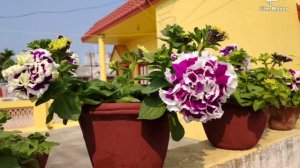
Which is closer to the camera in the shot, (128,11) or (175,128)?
(175,128)

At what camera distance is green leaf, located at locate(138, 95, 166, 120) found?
1.12 meters

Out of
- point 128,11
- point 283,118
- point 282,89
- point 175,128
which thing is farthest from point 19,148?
point 128,11

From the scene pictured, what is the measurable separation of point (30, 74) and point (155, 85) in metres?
0.45

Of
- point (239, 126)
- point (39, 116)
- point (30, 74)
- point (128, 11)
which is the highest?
point (128, 11)

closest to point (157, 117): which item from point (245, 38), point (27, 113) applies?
point (245, 38)

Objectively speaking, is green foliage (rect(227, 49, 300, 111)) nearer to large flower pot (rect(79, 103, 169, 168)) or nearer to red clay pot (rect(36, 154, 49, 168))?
large flower pot (rect(79, 103, 169, 168))

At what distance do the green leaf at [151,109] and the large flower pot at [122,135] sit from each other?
31 millimetres

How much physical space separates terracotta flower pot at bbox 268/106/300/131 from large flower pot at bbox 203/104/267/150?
28.1 inches

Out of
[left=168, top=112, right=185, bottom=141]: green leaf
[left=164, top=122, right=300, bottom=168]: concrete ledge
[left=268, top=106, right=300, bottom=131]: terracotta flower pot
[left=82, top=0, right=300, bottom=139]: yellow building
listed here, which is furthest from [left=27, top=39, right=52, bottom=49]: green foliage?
[left=82, top=0, right=300, bottom=139]: yellow building

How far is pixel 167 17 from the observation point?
5258 mm

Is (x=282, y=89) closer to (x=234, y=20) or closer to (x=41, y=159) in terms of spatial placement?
(x=41, y=159)

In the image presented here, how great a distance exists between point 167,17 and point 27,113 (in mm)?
3838

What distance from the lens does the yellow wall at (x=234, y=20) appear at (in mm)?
4832

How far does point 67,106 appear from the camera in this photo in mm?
1073
